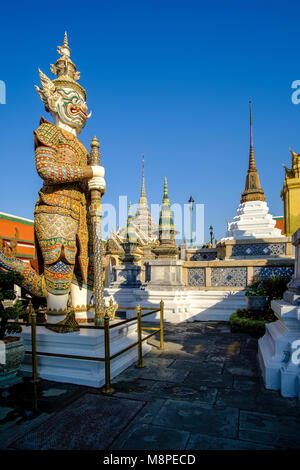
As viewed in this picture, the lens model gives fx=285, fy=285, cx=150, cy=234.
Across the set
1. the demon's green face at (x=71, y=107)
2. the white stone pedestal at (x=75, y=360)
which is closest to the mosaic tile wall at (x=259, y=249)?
the white stone pedestal at (x=75, y=360)

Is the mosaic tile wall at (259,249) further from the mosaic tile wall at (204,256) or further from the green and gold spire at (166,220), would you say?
the green and gold spire at (166,220)

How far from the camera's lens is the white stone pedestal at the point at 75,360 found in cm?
425

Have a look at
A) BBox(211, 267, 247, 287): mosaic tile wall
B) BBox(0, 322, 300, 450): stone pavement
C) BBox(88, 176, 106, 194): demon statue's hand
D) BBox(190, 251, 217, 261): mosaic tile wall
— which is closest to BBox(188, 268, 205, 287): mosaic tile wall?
BBox(211, 267, 247, 287): mosaic tile wall

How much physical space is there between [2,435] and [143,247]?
2727 cm

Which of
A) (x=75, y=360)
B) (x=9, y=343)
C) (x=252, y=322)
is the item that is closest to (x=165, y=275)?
(x=252, y=322)

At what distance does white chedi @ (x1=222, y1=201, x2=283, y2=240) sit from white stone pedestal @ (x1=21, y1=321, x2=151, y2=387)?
48.5 feet

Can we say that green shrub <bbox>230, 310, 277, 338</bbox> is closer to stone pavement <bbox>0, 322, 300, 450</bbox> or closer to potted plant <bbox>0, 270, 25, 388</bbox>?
stone pavement <bbox>0, 322, 300, 450</bbox>

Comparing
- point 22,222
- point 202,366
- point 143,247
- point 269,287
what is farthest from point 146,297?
point 143,247

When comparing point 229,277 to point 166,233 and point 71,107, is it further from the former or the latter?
point 71,107

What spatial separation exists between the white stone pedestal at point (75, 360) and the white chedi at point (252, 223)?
14.8 m

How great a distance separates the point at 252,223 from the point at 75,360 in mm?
16771

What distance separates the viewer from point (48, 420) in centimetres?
313

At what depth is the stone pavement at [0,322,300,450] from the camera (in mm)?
2734
